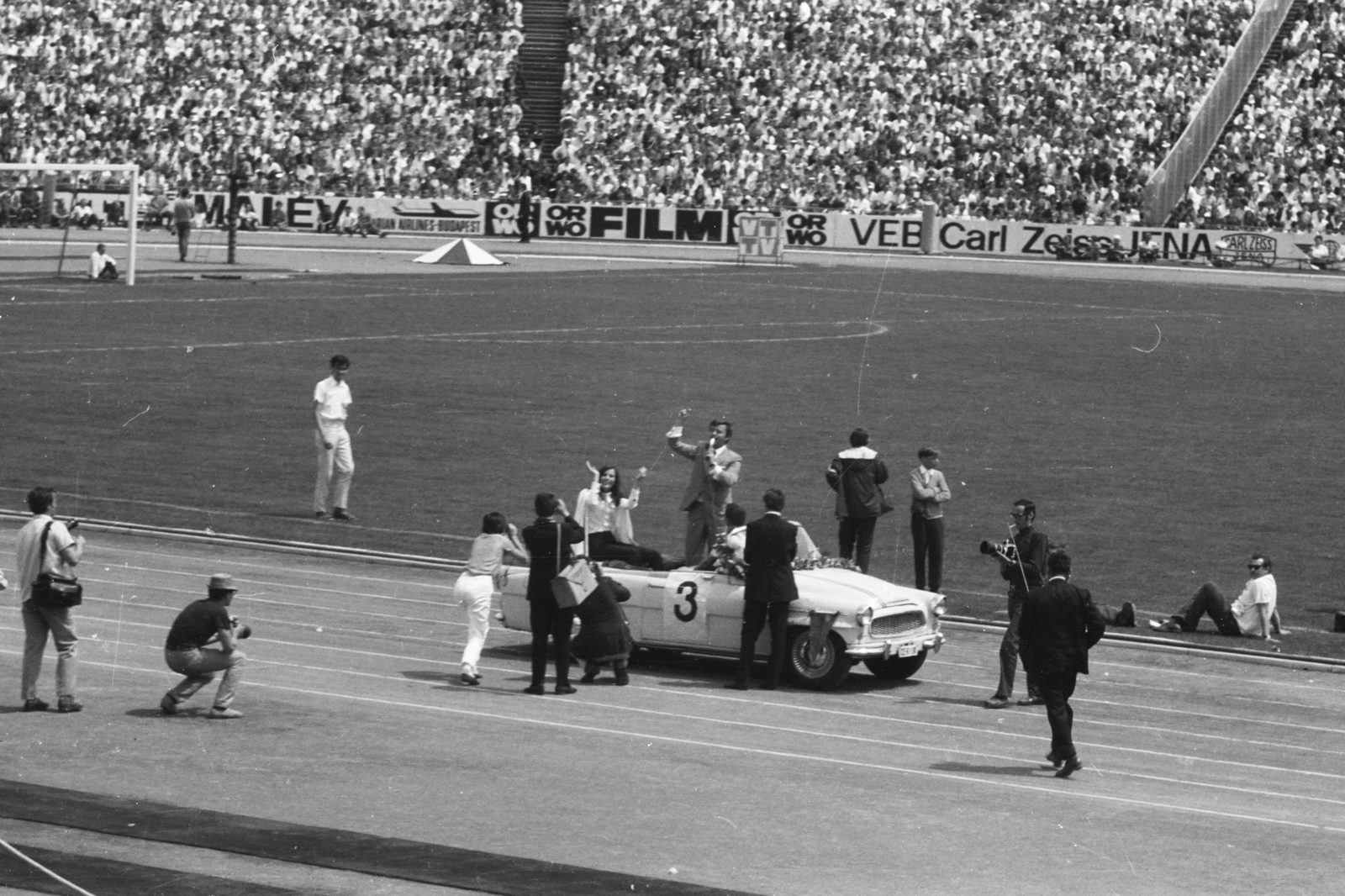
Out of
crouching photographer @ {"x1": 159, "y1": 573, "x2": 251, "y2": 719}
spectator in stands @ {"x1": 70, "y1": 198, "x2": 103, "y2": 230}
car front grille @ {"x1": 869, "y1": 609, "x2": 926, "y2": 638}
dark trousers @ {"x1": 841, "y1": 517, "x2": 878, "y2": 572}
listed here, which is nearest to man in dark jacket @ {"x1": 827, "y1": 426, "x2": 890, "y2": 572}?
dark trousers @ {"x1": 841, "y1": 517, "x2": 878, "y2": 572}

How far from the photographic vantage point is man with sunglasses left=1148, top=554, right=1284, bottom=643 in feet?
62.8

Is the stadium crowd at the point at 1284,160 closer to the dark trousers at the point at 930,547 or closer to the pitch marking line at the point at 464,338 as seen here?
the pitch marking line at the point at 464,338

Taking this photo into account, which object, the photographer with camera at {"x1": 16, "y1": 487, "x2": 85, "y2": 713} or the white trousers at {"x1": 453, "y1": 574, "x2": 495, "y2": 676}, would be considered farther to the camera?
the white trousers at {"x1": 453, "y1": 574, "x2": 495, "y2": 676}

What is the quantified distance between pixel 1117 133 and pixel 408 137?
21208mm

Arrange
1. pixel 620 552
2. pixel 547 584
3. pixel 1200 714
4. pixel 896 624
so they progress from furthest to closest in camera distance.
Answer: pixel 620 552 < pixel 896 624 < pixel 1200 714 < pixel 547 584

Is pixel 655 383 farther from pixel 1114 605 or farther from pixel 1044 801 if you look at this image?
pixel 1044 801

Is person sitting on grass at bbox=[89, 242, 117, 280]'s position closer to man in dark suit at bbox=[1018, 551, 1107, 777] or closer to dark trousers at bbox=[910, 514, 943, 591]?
dark trousers at bbox=[910, 514, 943, 591]

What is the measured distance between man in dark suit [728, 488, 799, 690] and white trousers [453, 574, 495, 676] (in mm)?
1996

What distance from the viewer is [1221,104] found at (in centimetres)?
6444

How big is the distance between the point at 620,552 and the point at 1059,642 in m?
5.09

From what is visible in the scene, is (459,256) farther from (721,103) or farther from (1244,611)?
(1244,611)

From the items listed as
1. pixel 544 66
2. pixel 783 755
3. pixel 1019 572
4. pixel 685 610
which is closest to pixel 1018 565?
pixel 1019 572

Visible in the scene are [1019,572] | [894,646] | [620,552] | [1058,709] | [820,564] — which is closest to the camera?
[1058,709]

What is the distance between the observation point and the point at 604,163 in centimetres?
6531
